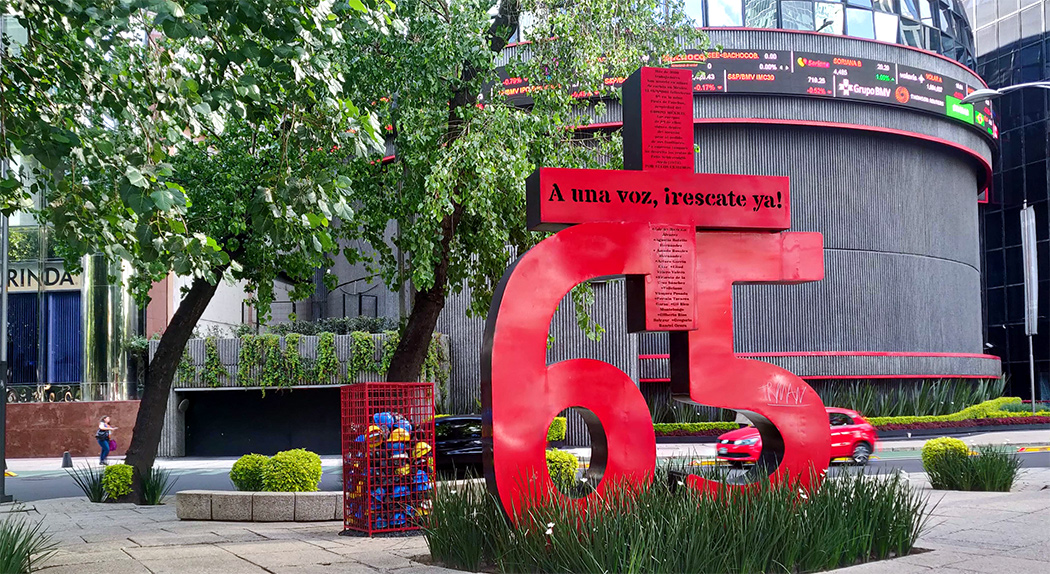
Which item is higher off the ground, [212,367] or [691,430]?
[212,367]

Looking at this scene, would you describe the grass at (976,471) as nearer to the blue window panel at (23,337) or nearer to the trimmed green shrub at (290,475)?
the trimmed green shrub at (290,475)

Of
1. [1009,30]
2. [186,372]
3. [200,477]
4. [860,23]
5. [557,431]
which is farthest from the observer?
[1009,30]

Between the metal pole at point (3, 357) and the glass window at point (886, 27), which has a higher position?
the glass window at point (886, 27)

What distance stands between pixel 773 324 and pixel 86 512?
24.1m

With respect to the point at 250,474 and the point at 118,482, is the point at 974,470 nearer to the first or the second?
the point at 250,474

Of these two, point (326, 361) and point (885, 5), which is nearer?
point (326, 361)

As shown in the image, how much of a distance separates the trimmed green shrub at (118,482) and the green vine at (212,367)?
15125 mm

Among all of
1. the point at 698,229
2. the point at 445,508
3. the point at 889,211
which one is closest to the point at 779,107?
the point at 889,211

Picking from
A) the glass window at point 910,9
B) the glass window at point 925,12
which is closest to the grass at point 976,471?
the glass window at point 910,9

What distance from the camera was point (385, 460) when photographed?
38.8ft

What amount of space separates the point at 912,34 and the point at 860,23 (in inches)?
116

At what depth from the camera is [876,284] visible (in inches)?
1401

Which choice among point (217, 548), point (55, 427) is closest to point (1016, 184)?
point (55, 427)

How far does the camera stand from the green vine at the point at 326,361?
31578mm
